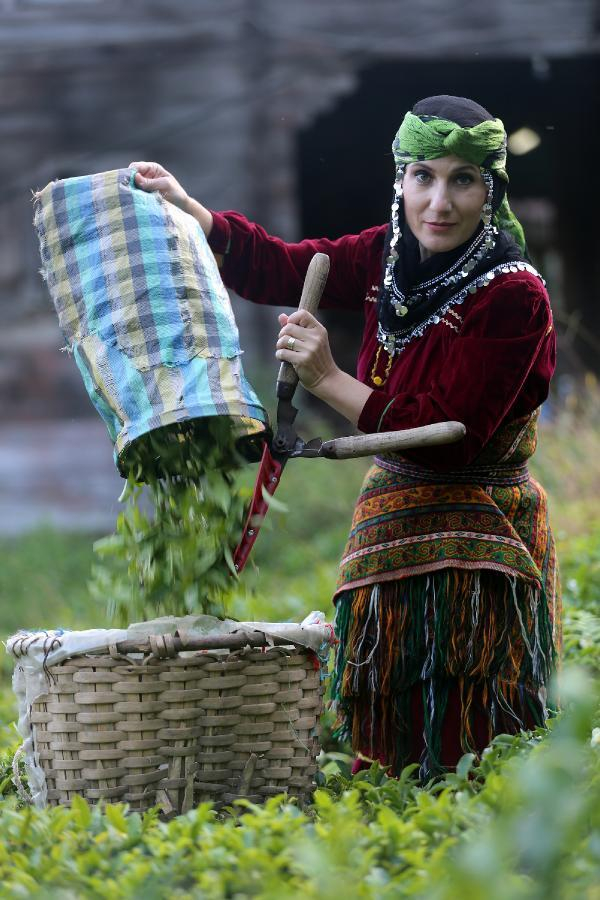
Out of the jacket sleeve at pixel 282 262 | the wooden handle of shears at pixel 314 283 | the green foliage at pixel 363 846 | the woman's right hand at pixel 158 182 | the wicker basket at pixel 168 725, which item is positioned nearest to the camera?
the green foliage at pixel 363 846

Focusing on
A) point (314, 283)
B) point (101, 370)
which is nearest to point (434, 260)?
point (314, 283)

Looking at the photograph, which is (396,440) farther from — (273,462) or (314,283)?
(314,283)

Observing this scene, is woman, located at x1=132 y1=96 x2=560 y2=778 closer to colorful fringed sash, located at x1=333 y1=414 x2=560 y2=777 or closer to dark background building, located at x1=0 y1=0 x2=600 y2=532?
colorful fringed sash, located at x1=333 y1=414 x2=560 y2=777

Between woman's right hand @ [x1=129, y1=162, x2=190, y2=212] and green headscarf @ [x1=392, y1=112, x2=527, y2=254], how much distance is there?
0.59 metres

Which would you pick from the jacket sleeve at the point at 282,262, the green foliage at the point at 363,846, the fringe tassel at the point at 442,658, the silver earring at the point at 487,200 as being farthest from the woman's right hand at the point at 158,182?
the green foliage at the point at 363,846

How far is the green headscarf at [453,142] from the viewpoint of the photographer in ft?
9.32

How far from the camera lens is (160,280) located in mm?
2854

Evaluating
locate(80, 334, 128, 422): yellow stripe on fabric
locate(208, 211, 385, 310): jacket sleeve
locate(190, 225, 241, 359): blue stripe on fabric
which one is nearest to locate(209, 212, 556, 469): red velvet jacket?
locate(208, 211, 385, 310): jacket sleeve

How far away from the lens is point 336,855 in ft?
6.19

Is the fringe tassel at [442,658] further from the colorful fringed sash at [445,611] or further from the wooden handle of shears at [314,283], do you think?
the wooden handle of shears at [314,283]

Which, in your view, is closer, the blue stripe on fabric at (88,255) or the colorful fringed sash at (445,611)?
the blue stripe on fabric at (88,255)

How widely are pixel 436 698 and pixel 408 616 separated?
0.22m

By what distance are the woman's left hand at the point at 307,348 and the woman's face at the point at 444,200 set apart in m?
0.35

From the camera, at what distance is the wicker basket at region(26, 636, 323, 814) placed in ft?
8.60
